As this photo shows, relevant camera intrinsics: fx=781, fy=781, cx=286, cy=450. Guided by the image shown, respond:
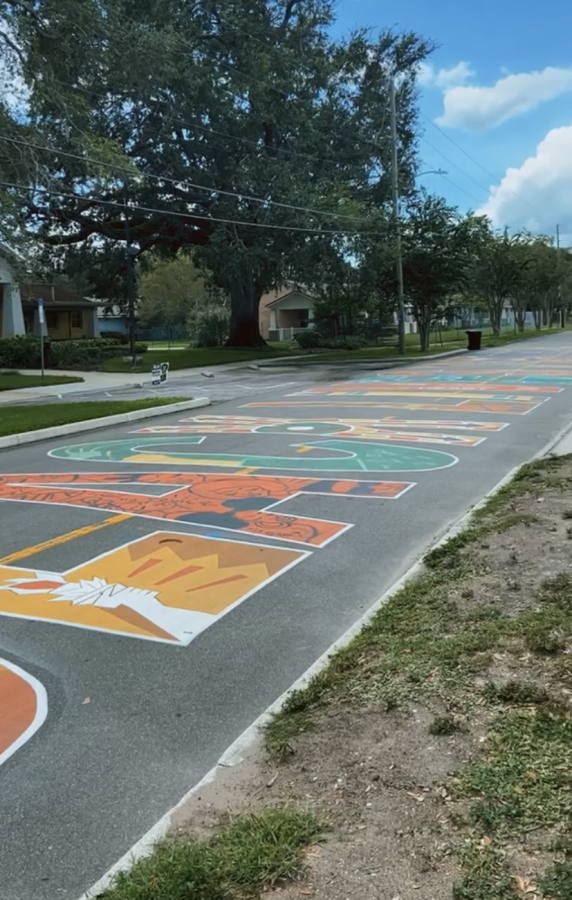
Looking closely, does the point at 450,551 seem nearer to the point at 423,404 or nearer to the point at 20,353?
the point at 423,404

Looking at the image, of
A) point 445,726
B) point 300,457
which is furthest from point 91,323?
point 445,726

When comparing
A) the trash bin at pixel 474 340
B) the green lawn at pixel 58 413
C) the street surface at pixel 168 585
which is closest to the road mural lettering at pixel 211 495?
the street surface at pixel 168 585

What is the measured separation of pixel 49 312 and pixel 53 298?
1.56m

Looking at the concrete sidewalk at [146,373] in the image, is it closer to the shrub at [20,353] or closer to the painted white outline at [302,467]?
the shrub at [20,353]

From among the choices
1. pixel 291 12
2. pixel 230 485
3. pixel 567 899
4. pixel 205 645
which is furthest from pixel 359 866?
pixel 291 12

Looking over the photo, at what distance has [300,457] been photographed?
11766 mm

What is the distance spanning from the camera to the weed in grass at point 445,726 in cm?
342

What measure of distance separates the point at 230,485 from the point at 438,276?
34.4m

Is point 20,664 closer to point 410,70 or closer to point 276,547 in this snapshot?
point 276,547

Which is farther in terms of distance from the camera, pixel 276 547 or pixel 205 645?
pixel 276 547

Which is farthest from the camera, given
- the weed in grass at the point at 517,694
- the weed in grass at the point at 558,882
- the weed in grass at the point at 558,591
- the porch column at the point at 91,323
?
the porch column at the point at 91,323

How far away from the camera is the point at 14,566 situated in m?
6.72

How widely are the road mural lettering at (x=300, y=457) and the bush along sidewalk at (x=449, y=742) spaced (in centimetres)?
537

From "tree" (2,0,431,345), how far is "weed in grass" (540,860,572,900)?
97.2ft
